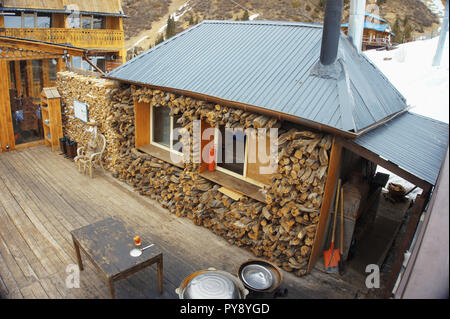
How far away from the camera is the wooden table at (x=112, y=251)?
14.9 ft

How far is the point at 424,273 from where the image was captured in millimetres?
3084

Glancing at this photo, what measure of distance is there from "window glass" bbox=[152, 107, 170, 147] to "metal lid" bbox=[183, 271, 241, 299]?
4.72 m

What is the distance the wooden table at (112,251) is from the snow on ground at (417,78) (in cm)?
790

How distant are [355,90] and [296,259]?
10.7 ft

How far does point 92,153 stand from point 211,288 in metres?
7.16

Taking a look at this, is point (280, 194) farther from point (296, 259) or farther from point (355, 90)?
Answer: point (355, 90)

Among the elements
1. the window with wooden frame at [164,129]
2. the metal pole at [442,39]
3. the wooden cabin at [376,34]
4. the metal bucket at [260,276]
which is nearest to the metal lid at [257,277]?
the metal bucket at [260,276]

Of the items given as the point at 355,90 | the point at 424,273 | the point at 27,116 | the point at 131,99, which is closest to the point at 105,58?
the point at 27,116

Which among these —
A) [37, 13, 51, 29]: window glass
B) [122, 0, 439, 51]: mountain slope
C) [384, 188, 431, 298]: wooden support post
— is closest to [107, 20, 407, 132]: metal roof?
[384, 188, 431, 298]: wooden support post

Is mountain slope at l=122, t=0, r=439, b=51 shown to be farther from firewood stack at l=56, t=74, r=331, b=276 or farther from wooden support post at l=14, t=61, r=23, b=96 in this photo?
firewood stack at l=56, t=74, r=331, b=276

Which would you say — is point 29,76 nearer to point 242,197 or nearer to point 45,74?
point 45,74

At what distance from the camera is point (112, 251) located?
489 centimetres

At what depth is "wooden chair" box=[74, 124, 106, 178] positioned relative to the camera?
9.59 meters

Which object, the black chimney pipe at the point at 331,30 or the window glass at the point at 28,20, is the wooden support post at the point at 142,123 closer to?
the black chimney pipe at the point at 331,30
